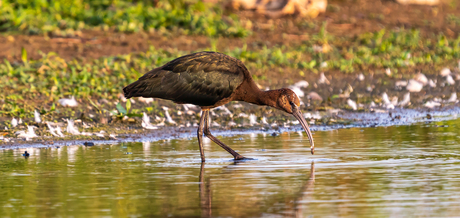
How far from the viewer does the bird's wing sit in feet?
28.6

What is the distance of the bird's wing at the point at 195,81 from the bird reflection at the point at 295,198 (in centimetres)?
167

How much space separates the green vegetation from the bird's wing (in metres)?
7.58

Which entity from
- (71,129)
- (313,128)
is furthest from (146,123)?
(313,128)

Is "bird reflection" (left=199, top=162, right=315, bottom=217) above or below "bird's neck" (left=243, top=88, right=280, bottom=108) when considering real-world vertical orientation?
below

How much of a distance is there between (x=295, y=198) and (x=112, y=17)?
1185cm

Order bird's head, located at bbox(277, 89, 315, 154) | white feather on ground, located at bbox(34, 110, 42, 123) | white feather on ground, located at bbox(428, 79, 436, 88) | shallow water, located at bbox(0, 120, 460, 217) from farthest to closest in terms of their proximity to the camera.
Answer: white feather on ground, located at bbox(428, 79, 436, 88) < white feather on ground, located at bbox(34, 110, 42, 123) < bird's head, located at bbox(277, 89, 315, 154) < shallow water, located at bbox(0, 120, 460, 217)

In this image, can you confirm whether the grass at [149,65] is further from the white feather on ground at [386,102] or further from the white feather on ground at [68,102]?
the white feather on ground at [386,102]

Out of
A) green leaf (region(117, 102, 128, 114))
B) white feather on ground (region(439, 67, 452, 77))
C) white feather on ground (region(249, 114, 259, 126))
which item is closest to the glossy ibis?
green leaf (region(117, 102, 128, 114))

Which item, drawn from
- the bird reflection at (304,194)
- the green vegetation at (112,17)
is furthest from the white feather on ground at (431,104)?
the bird reflection at (304,194)

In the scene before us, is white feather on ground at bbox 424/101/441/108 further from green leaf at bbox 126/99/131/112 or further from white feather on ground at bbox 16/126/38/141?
white feather on ground at bbox 16/126/38/141

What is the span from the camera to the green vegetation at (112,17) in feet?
53.6

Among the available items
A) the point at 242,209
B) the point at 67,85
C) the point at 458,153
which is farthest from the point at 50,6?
the point at 242,209

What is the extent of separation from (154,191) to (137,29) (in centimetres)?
1053

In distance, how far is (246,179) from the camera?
6832 millimetres
